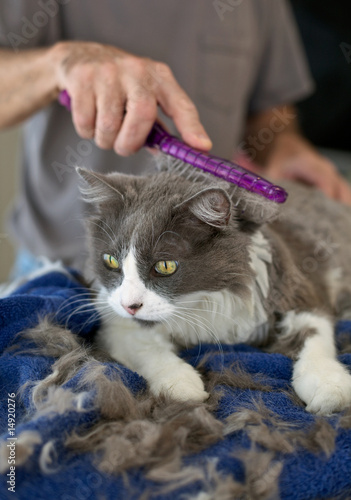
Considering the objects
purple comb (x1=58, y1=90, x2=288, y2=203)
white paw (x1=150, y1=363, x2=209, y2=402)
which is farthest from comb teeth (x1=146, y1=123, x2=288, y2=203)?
white paw (x1=150, y1=363, x2=209, y2=402)

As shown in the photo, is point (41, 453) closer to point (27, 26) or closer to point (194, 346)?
point (194, 346)

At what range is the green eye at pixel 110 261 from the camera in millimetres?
942

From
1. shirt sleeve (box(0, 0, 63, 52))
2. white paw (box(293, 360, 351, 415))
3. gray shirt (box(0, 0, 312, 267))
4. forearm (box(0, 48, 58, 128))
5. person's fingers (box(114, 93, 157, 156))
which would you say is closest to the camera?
white paw (box(293, 360, 351, 415))

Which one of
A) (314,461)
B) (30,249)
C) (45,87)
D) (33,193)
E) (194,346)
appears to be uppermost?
(45,87)

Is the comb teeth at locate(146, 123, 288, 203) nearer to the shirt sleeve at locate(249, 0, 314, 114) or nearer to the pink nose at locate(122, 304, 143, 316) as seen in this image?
the pink nose at locate(122, 304, 143, 316)

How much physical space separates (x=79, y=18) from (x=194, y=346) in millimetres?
1227

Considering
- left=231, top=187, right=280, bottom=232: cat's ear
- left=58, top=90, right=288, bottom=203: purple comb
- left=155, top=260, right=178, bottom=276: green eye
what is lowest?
left=155, top=260, right=178, bottom=276: green eye

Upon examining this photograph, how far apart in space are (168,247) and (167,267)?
0.14 feet

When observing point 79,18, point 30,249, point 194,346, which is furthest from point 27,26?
point 194,346

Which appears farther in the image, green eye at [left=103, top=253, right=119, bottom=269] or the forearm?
the forearm

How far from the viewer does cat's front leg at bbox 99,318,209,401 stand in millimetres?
780

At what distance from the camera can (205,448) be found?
634mm

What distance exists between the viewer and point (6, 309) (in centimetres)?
84

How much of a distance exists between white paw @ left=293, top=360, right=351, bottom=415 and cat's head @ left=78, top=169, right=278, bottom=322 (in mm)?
212
